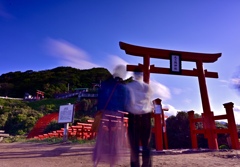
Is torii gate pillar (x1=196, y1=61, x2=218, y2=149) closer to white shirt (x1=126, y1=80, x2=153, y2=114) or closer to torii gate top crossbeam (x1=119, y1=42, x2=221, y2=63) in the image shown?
torii gate top crossbeam (x1=119, y1=42, x2=221, y2=63)

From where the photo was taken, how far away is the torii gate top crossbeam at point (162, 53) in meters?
7.77

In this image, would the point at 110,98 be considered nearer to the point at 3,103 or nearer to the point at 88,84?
the point at 3,103

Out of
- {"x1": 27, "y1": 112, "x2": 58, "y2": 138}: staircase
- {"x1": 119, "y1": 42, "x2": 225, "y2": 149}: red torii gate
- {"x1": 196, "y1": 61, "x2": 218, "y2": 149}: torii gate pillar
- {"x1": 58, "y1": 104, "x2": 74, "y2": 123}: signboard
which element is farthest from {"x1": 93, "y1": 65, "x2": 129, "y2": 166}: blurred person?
{"x1": 27, "y1": 112, "x2": 58, "y2": 138}: staircase

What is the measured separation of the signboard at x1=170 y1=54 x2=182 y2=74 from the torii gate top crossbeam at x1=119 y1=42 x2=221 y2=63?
153 millimetres

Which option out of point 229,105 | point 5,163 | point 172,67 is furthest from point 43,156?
point 229,105

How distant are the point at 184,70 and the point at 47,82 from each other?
48.9 meters

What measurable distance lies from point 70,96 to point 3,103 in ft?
32.1

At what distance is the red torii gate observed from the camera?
7.65 metres

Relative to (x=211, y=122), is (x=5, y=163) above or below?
below

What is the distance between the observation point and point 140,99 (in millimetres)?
3283

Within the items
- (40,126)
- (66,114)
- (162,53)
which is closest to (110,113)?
(162,53)

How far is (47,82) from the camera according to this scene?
178ft

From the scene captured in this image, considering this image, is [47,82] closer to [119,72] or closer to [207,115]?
[207,115]

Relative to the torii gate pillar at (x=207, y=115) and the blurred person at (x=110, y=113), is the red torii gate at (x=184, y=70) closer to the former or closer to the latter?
the torii gate pillar at (x=207, y=115)
